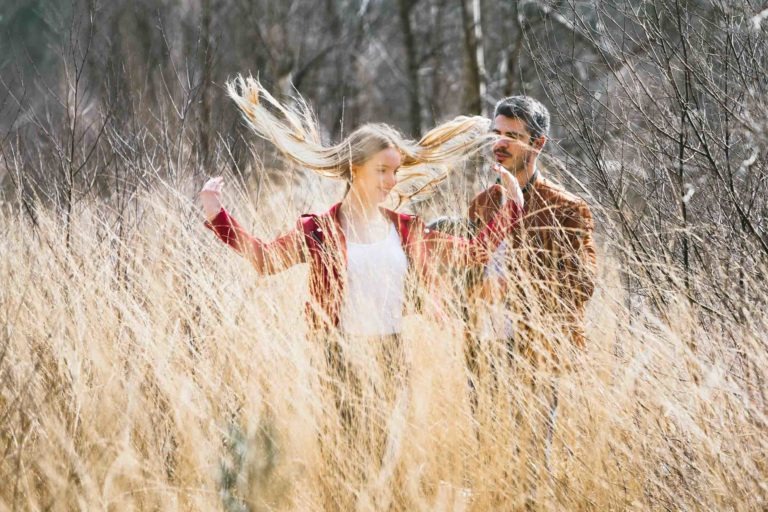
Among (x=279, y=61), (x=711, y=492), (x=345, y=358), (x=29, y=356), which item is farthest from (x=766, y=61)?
(x=279, y=61)

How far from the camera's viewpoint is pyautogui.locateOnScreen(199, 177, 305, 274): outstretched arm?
7.13ft

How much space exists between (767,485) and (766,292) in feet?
2.35

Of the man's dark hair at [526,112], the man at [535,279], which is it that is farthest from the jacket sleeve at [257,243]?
the man's dark hair at [526,112]

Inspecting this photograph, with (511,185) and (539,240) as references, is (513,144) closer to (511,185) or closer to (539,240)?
(511,185)

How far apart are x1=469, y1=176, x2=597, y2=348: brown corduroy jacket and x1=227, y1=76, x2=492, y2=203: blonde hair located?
274mm

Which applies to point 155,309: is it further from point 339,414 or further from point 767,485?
point 767,485

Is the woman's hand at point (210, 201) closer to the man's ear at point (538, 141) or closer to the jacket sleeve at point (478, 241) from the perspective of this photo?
the jacket sleeve at point (478, 241)

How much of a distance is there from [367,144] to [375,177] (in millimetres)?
112

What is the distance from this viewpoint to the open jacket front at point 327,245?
218cm

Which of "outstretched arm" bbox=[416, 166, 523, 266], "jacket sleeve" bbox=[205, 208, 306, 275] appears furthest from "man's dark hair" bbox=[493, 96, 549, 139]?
"jacket sleeve" bbox=[205, 208, 306, 275]

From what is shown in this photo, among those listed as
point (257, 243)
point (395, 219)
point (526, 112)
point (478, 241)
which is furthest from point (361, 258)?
point (526, 112)

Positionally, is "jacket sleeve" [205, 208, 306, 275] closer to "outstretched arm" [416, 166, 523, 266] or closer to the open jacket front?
the open jacket front

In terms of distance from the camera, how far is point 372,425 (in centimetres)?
200

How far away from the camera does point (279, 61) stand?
11.0 meters
